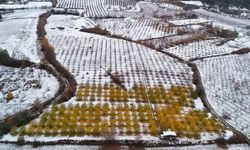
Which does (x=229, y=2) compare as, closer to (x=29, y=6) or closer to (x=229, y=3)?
(x=229, y=3)

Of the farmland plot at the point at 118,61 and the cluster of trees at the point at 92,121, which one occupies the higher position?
the farmland plot at the point at 118,61

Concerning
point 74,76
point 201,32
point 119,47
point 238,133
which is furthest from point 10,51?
point 201,32

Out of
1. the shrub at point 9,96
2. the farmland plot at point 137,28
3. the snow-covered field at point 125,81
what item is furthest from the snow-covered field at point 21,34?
the farmland plot at point 137,28

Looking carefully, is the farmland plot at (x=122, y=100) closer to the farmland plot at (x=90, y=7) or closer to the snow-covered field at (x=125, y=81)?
the snow-covered field at (x=125, y=81)

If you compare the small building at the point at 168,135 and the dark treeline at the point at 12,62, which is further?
the dark treeline at the point at 12,62

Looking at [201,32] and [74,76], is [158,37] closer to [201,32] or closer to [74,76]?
[201,32]

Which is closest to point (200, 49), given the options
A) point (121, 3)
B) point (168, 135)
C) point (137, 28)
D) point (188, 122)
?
point (137, 28)

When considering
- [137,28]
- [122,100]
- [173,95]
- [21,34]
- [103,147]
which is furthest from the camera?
[137,28]
